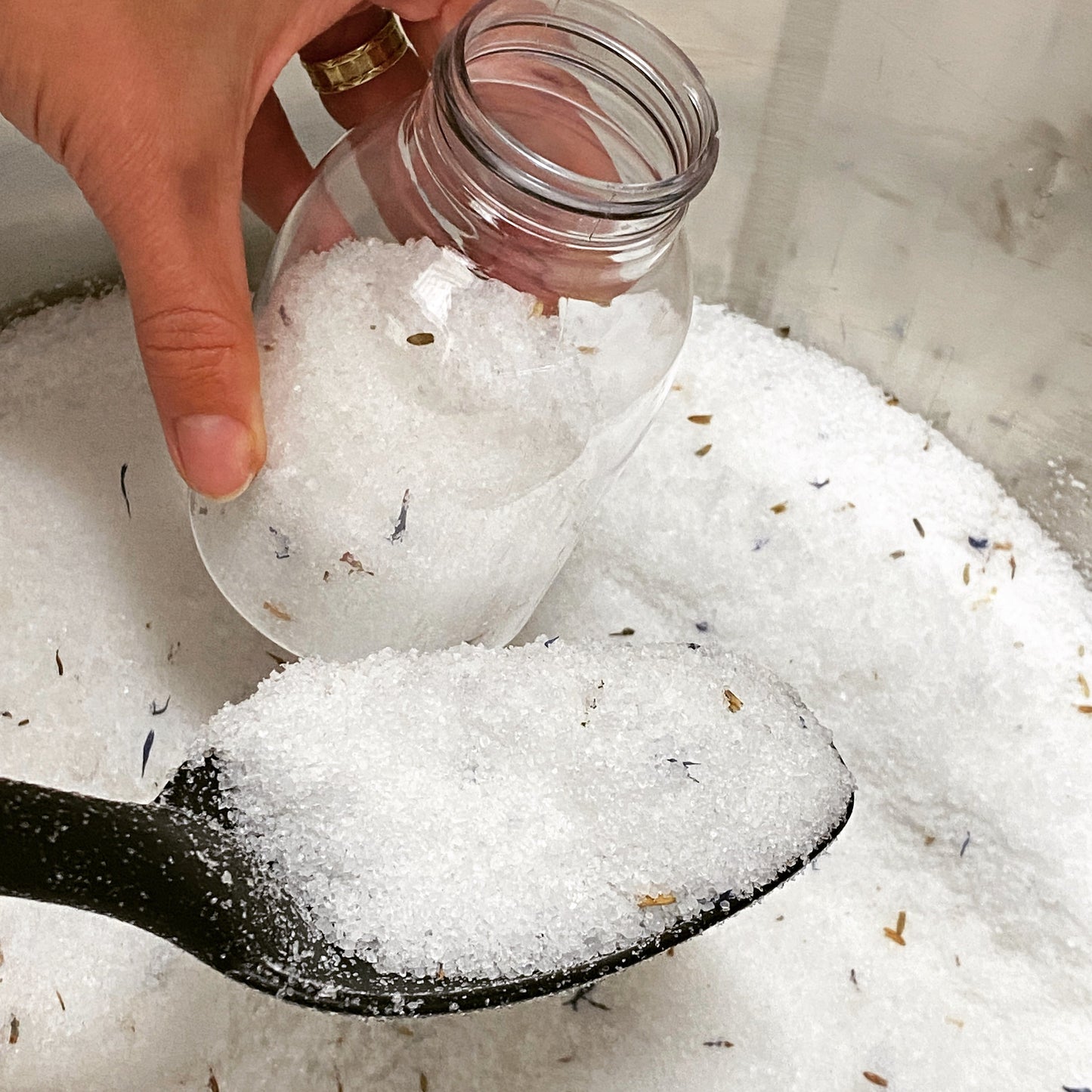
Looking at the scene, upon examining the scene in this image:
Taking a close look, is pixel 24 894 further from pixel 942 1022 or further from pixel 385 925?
pixel 942 1022

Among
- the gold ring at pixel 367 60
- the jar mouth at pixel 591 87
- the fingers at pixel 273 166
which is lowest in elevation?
the fingers at pixel 273 166

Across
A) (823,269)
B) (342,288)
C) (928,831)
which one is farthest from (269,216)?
(928,831)

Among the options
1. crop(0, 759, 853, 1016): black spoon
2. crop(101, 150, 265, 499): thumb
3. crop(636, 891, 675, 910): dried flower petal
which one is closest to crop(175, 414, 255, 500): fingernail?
crop(101, 150, 265, 499): thumb

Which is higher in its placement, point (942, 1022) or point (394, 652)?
point (394, 652)

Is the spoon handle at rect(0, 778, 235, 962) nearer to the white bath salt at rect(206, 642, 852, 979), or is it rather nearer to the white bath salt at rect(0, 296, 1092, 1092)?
the white bath salt at rect(206, 642, 852, 979)

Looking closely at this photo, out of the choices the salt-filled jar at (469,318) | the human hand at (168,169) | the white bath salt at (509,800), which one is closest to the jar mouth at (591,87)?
the salt-filled jar at (469,318)

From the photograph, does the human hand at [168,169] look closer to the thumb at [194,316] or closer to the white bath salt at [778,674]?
the thumb at [194,316]
